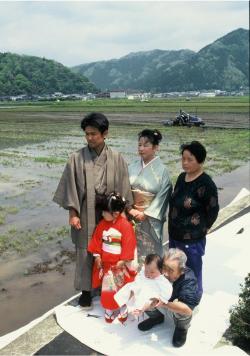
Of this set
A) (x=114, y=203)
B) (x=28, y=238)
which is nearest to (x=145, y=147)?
(x=114, y=203)

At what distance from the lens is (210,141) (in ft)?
73.7

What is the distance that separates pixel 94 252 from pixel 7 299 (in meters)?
2.21

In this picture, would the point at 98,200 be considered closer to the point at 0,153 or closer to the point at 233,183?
the point at 233,183

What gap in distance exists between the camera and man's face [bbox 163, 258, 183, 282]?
3.70 m

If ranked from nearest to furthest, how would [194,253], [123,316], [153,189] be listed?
[123,316] < [194,253] < [153,189]

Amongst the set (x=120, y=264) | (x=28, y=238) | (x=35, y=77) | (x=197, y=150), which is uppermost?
(x=35, y=77)

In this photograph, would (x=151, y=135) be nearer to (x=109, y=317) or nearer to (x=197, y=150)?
(x=197, y=150)

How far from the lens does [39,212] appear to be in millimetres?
9672

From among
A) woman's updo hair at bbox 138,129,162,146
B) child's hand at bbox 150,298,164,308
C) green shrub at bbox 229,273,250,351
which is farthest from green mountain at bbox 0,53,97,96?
green shrub at bbox 229,273,250,351

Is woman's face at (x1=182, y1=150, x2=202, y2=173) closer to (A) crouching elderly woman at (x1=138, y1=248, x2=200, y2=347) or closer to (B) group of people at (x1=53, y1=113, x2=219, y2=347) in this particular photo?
(B) group of people at (x1=53, y1=113, x2=219, y2=347)

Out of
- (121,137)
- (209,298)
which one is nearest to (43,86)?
(121,137)

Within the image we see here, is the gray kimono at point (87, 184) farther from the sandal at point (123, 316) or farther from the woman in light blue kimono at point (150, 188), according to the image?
the sandal at point (123, 316)

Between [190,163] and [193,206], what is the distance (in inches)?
15.8

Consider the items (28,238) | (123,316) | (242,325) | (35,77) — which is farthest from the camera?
(35,77)
